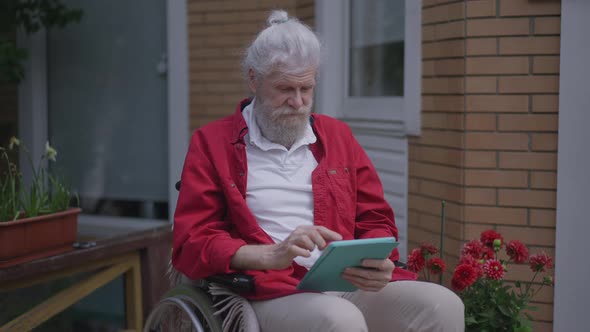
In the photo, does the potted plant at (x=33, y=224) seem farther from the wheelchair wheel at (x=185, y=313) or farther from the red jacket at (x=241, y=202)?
the red jacket at (x=241, y=202)

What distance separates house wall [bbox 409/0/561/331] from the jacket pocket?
104cm

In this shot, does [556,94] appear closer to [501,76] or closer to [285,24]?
[501,76]

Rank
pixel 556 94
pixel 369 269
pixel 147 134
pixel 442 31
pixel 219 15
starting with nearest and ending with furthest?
pixel 369 269, pixel 556 94, pixel 442 31, pixel 219 15, pixel 147 134

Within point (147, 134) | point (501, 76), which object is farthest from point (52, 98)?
point (501, 76)

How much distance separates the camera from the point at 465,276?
255 cm

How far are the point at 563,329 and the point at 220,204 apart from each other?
5.86 ft

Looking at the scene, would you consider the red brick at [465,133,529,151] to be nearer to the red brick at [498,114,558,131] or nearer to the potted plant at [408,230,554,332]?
the red brick at [498,114,558,131]

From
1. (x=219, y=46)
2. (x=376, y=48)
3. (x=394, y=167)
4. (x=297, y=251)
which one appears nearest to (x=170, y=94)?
(x=219, y=46)

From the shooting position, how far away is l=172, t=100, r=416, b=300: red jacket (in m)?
2.36

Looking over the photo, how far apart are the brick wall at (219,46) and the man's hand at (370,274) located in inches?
113

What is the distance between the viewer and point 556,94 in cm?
331

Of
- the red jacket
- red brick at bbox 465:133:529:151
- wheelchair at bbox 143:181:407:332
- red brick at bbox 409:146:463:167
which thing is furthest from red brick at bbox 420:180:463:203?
wheelchair at bbox 143:181:407:332

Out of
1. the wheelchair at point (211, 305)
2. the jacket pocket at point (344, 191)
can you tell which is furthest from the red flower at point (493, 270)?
the jacket pocket at point (344, 191)

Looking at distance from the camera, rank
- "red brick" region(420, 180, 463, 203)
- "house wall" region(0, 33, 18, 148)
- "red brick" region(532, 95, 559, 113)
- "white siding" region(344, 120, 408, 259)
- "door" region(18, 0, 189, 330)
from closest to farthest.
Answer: "red brick" region(532, 95, 559, 113) → "red brick" region(420, 180, 463, 203) → "white siding" region(344, 120, 408, 259) → "door" region(18, 0, 189, 330) → "house wall" region(0, 33, 18, 148)
